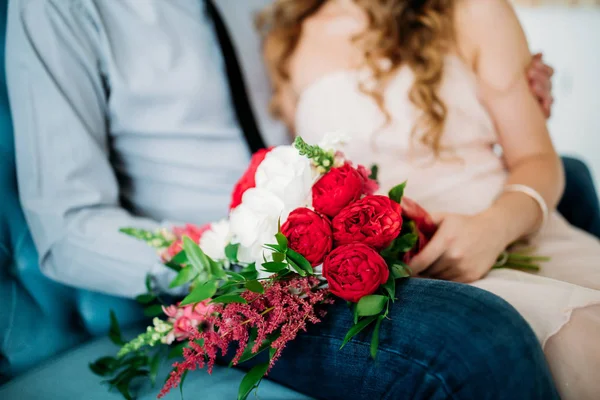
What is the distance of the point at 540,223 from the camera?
0.92m

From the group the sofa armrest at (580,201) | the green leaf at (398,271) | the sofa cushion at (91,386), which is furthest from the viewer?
the sofa armrest at (580,201)

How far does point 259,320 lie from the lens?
1.79ft

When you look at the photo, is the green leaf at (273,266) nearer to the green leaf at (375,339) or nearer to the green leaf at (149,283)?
the green leaf at (375,339)

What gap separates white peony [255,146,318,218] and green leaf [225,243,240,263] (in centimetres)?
8

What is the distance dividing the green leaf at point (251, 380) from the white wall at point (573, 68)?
264 centimetres

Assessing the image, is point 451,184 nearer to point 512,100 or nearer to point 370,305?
point 512,100

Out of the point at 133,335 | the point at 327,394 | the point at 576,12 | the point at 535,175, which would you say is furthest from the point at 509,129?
the point at 576,12

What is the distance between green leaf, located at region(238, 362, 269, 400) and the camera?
1.80 ft

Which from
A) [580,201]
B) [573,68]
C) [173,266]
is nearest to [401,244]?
[173,266]

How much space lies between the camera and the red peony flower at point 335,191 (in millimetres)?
579

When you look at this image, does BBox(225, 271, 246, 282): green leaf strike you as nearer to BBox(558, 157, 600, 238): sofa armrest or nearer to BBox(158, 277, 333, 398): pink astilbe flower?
BBox(158, 277, 333, 398): pink astilbe flower

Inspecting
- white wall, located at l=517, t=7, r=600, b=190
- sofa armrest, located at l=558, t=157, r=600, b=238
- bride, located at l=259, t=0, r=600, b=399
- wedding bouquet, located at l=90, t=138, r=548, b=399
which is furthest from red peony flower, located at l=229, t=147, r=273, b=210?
white wall, located at l=517, t=7, r=600, b=190

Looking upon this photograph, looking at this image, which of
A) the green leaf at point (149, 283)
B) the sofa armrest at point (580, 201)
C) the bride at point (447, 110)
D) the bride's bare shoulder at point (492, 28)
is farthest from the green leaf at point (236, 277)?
the sofa armrest at point (580, 201)

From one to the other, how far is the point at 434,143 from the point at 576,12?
2132 mm
